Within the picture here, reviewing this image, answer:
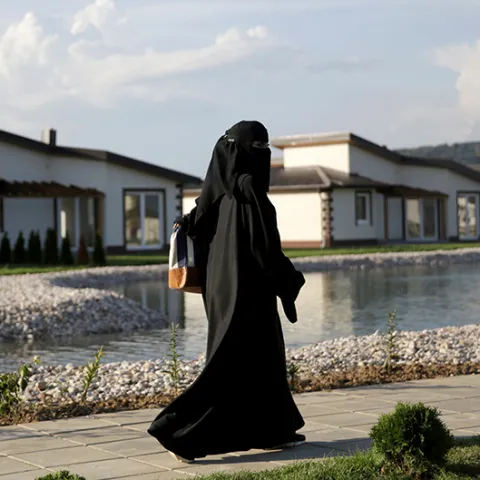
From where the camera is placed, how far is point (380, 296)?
70.1 feet

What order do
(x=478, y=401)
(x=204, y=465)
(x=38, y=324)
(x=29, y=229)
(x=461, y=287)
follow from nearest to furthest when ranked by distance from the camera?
1. (x=204, y=465)
2. (x=478, y=401)
3. (x=38, y=324)
4. (x=461, y=287)
5. (x=29, y=229)

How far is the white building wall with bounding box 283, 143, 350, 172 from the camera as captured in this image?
43.3m

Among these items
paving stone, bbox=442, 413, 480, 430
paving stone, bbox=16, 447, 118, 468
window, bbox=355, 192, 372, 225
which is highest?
window, bbox=355, 192, 372, 225

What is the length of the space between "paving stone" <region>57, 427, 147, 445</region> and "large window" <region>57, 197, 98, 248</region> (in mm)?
27374

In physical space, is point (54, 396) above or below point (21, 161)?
below

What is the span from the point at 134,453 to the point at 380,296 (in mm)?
15237

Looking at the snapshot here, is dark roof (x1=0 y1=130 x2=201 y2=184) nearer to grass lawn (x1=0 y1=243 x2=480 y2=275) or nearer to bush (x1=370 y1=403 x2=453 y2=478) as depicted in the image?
grass lawn (x1=0 y1=243 x2=480 y2=275)

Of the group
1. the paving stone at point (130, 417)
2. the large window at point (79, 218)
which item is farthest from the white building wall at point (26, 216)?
the paving stone at point (130, 417)

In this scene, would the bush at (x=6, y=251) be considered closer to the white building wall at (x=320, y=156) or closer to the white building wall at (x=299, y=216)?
the white building wall at (x=299, y=216)

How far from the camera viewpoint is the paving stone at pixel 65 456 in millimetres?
6262

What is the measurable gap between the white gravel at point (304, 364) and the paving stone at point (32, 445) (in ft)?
6.25

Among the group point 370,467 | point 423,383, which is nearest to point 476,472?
point 370,467

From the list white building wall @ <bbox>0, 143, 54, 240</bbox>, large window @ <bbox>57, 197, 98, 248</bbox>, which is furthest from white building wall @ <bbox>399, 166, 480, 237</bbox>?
white building wall @ <bbox>0, 143, 54, 240</bbox>

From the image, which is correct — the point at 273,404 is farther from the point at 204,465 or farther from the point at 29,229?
the point at 29,229
